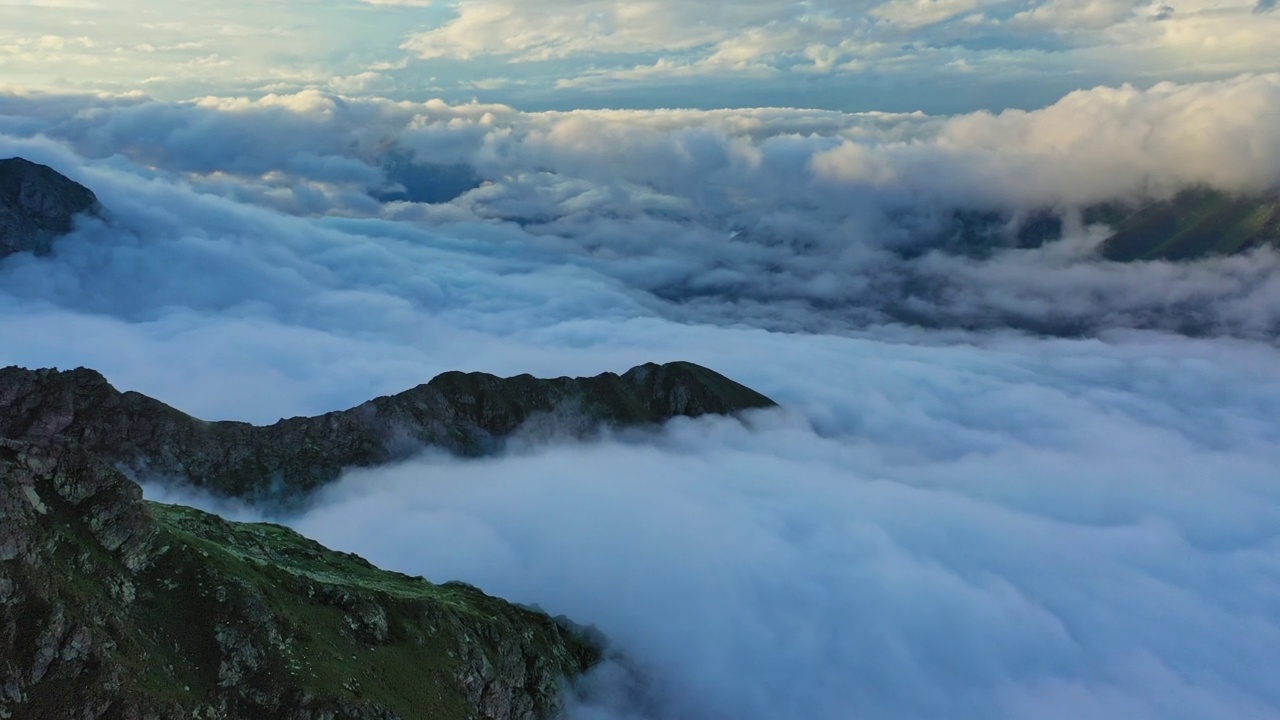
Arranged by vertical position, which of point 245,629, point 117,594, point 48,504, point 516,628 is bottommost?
point 516,628

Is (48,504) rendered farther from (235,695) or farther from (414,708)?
(414,708)

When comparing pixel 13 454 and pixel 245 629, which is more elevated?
pixel 13 454

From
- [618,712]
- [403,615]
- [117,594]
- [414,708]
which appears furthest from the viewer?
[618,712]

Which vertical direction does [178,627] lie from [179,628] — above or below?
above

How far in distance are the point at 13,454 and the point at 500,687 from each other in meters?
75.8

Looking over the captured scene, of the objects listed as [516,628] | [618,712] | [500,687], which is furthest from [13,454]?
[618,712]

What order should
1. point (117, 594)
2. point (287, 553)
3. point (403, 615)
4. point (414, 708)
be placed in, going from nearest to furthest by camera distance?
1. point (117, 594)
2. point (414, 708)
3. point (403, 615)
4. point (287, 553)

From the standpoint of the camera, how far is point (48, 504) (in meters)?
95.6

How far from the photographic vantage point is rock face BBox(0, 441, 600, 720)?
274ft

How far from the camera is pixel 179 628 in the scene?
9650 centimetres

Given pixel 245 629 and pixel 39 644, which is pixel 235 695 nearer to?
pixel 245 629

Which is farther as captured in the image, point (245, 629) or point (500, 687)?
point (500, 687)

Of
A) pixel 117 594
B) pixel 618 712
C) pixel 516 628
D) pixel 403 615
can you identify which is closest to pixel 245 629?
pixel 117 594

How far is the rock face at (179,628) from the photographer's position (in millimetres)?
83438
